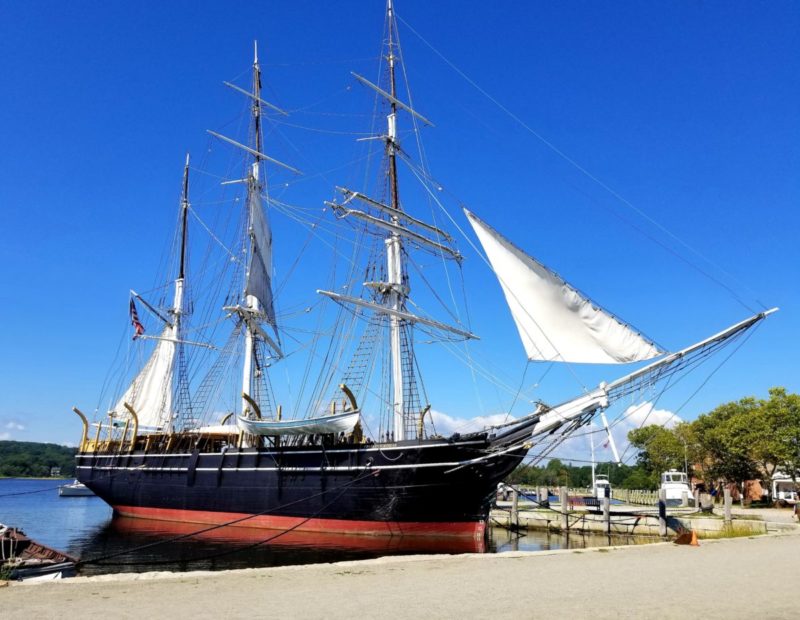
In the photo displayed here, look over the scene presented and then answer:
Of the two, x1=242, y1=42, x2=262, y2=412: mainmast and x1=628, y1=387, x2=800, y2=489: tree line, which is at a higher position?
x1=242, y1=42, x2=262, y2=412: mainmast

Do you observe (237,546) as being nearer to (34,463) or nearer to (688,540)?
(688,540)

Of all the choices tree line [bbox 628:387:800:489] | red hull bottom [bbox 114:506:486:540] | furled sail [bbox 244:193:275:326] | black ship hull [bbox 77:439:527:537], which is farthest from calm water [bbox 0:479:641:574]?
tree line [bbox 628:387:800:489]

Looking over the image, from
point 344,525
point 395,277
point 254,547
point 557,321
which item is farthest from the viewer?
point 395,277

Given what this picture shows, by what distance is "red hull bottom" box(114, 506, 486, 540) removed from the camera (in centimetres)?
2433

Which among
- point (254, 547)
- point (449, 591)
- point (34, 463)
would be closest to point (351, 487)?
point (254, 547)

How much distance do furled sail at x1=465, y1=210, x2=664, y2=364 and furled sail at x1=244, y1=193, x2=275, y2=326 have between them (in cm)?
2122

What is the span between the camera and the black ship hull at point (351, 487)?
24125mm

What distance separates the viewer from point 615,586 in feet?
35.9

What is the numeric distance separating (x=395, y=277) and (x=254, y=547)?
14413 millimetres

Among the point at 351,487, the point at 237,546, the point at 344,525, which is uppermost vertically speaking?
the point at 351,487

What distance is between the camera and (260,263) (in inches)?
1610

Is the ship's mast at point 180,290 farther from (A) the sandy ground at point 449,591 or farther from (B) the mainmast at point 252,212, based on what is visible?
(A) the sandy ground at point 449,591

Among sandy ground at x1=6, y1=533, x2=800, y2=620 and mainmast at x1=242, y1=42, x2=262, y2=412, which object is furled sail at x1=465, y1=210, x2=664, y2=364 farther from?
mainmast at x1=242, y1=42, x2=262, y2=412

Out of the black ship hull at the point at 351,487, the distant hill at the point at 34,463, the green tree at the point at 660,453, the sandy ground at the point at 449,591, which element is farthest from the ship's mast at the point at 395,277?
the distant hill at the point at 34,463
